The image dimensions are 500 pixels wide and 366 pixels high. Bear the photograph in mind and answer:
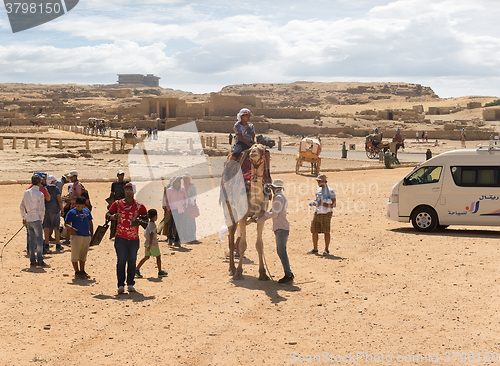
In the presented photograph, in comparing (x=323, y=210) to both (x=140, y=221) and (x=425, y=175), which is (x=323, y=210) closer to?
(x=425, y=175)

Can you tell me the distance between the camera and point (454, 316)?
7602 millimetres

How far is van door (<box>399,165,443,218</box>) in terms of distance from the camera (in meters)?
13.8

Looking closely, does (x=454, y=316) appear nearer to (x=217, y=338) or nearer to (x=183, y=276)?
(x=217, y=338)

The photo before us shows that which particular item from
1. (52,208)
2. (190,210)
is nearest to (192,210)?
(190,210)

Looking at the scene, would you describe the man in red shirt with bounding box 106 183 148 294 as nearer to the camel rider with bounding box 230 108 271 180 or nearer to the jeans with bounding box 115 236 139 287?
the jeans with bounding box 115 236 139 287

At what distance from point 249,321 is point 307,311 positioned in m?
0.92

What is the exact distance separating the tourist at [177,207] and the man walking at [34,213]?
10.3 ft

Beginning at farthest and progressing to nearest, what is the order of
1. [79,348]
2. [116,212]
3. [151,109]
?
[151,109] → [116,212] → [79,348]

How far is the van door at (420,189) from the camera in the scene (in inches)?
545

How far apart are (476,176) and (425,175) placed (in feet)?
4.01

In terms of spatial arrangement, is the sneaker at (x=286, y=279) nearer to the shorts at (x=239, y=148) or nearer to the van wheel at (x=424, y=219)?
the shorts at (x=239, y=148)

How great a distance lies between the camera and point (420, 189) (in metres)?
14.0

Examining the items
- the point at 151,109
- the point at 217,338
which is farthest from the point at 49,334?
the point at 151,109

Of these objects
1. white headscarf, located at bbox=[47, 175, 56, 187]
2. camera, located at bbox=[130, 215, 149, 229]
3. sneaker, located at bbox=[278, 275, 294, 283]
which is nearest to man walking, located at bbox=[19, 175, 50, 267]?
white headscarf, located at bbox=[47, 175, 56, 187]
